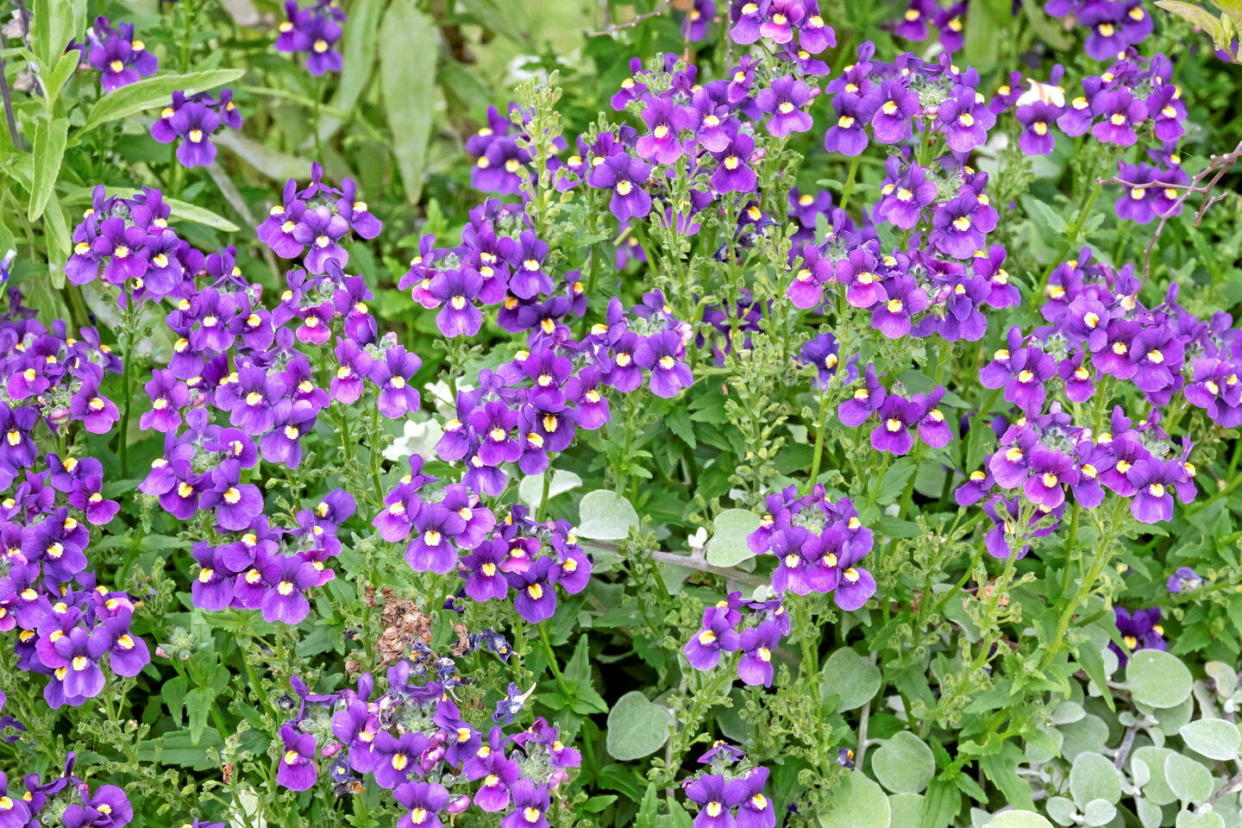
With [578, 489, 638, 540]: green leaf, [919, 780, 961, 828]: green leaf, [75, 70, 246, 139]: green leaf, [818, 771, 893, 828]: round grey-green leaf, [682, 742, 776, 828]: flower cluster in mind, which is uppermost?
[75, 70, 246, 139]: green leaf

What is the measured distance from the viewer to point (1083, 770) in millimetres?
3133

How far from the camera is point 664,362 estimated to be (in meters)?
2.83

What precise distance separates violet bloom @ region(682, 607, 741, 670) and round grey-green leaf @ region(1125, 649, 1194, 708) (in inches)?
45.1

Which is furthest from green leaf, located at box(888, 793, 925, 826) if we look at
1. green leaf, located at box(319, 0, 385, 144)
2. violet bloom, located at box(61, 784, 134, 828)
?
green leaf, located at box(319, 0, 385, 144)

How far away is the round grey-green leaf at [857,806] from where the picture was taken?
113 inches

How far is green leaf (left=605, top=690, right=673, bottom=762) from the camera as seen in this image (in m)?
2.98

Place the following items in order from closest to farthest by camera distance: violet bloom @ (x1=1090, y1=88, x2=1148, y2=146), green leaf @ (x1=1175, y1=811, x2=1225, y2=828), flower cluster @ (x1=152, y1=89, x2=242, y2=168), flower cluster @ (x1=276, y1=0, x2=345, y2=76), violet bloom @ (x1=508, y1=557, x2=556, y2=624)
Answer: violet bloom @ (x1=508, y1=557, x2=556, y2=624) → green leaf @ (x1=1175, y1=811, x2=1225, y2=828) → violet bloom @ (x1=1090, y1=88, x2=1148, y2=146) → flower cluster @ (x1=152, y1=89, x2=242, y2=168) → flower cluster @ (x1=276, y1=0, x2=345, y2=76)

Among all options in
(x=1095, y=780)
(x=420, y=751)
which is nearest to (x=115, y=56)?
(x=420, y=751)

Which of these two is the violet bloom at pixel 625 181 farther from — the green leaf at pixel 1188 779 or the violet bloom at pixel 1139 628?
the green leaf at pixel 1188 779

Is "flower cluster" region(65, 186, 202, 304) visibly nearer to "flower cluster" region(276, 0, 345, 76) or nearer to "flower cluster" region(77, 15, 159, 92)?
"flower cluster" region(77, 15, 159, 92)

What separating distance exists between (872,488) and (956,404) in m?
0.30

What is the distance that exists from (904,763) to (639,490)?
2.74 ft

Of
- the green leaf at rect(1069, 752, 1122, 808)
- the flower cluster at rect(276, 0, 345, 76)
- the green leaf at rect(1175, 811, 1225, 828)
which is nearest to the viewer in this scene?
the green leaf at rect(1175, 811, 1225, 828)

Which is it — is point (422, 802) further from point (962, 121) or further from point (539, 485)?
point (962, 121)
